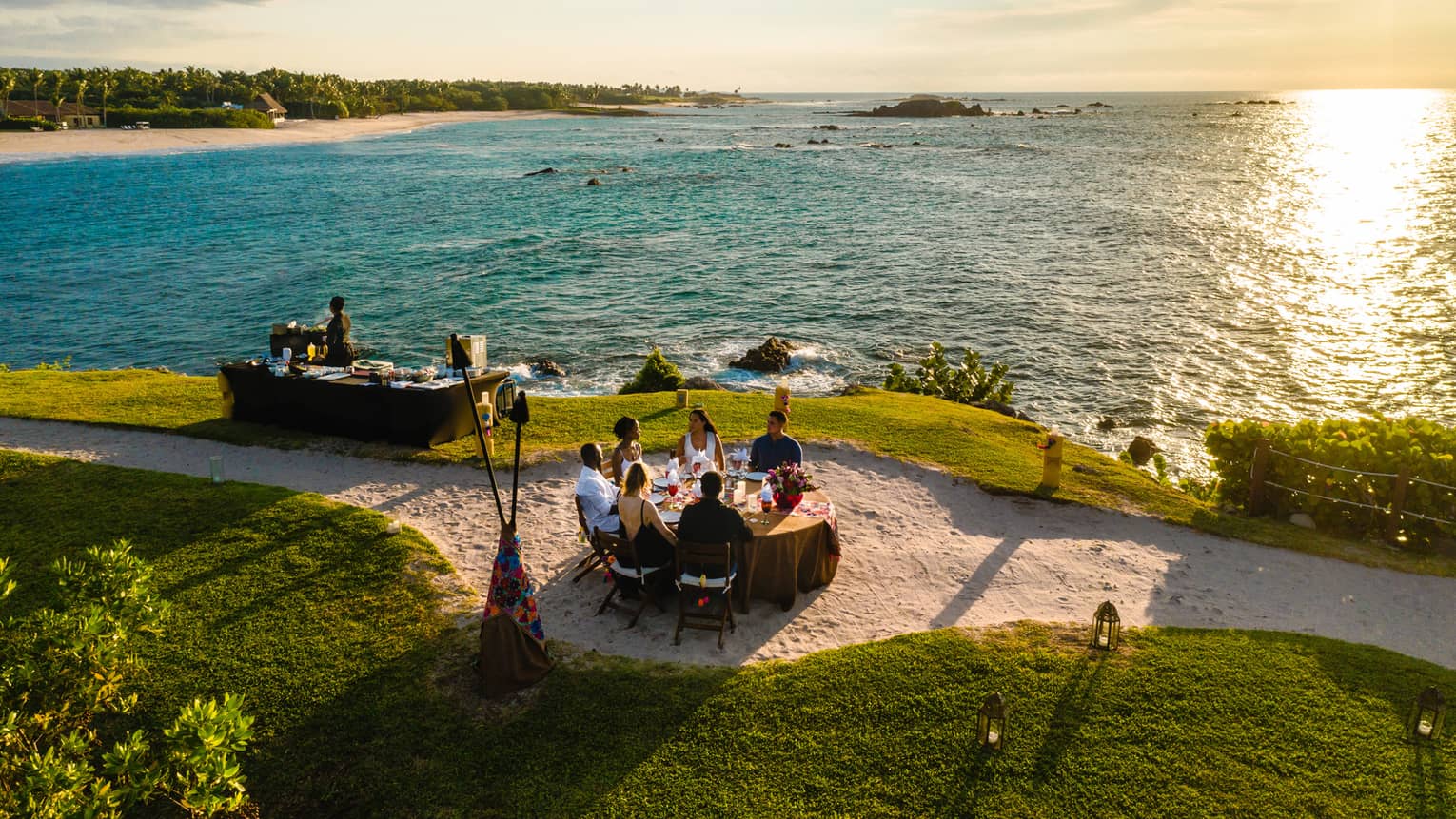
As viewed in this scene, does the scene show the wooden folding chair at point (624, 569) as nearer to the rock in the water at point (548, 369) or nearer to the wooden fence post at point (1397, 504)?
the wooden fence post at point (1397, 504)

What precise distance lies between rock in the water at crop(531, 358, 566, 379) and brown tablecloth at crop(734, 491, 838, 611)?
1739cm

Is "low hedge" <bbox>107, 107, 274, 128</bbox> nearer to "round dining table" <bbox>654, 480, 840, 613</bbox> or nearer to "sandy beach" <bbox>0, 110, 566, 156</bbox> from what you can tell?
"sandy beach" <bbox>0, 110, 566, 156</bbox>

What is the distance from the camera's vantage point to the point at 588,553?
11.7 meters

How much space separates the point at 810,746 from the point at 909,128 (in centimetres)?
15286

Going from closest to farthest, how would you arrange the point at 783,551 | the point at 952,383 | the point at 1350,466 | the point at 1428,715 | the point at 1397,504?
1. the point at 1428,715
2. the point at 783,551
3. the point at 1397,504
4. the point at 1350,466
5. the point at 952,383

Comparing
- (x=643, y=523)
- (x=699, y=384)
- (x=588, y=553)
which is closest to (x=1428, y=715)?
(x=643, y=523)

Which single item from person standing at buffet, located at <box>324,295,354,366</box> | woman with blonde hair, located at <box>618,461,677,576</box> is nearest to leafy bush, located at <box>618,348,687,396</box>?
person standing at buffet, located at <box>324,295,354,366</box>

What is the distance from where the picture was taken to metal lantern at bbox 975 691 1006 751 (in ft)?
25.1

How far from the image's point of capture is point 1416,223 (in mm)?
56188

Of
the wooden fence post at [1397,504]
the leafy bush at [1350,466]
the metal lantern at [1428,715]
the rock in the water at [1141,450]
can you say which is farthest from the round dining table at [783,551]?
the rock in the water at [1141,450]

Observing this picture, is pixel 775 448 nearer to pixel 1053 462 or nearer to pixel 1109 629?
pixel 1109 629

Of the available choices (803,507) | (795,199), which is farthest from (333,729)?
(795,199)

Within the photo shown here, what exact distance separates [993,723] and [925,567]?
148 inches

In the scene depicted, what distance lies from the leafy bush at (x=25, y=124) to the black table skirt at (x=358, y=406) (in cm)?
13555
